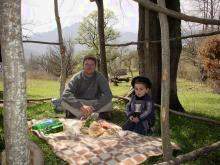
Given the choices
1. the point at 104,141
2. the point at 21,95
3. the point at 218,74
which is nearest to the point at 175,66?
the point at 104,141

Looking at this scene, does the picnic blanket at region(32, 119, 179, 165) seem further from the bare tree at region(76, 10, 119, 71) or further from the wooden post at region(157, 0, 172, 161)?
the bare tree at region(76, 10, 119, 71)

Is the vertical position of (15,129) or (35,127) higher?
(15,129)

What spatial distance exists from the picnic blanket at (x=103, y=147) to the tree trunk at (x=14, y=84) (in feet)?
4.98

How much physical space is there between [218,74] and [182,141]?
16.2m

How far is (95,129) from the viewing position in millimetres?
6605

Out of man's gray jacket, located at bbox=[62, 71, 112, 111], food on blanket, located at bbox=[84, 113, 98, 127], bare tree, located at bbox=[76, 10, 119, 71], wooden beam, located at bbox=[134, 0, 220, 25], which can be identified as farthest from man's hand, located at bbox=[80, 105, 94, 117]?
bare tree, located at bbox=[76, 10, 119, 71]

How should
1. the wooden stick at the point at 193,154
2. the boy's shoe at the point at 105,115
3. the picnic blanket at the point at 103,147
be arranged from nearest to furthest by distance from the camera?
1. the wooden stick at the point at 193,154
2. the picnic blanket at the point at 103,147
3. the boy's shoe at the point at 105,115

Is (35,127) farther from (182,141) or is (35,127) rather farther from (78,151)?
(182,141)

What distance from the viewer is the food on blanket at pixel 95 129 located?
653 centimetres

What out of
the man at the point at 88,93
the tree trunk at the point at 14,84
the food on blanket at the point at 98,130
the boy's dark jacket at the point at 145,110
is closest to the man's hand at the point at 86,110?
the man at the point at 88,93

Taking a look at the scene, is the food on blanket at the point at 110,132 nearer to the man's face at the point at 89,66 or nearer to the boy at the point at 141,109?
the boy at the point at 141,109

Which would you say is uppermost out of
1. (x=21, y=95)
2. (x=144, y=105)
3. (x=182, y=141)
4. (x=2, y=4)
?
(x=2, y=4)

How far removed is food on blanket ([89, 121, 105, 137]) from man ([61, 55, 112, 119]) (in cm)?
90

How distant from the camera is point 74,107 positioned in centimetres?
789
